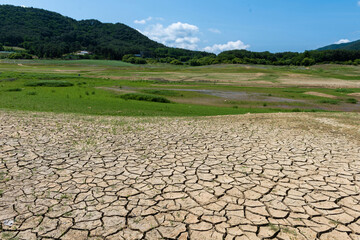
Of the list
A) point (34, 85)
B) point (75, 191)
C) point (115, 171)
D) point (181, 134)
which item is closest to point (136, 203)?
point (75, 191)

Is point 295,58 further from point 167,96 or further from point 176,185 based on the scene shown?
point 176,185

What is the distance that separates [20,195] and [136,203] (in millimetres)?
2540

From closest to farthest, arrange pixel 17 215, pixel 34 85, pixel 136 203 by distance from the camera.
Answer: pixel 17 215 < pixel 136 203 < pixel 34 85

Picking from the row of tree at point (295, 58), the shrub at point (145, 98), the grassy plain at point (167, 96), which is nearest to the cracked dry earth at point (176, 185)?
the grassy plain at point (167, 96)

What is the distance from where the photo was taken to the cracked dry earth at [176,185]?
14.7 ft

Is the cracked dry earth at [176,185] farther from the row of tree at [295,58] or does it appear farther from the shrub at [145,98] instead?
the row of tree at [295,58]

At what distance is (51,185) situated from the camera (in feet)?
19.8

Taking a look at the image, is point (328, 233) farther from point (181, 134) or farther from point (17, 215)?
point (181, 134)

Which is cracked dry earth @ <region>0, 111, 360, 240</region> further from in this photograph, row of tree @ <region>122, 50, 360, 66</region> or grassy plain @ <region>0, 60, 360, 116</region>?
row of tree @ <region>122, 50, 360, 66</region>

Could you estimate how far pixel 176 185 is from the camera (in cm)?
617

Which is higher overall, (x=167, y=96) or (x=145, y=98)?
(x=145, y=98)

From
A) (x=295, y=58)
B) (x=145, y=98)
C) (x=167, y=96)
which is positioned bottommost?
(x=167, y=96)

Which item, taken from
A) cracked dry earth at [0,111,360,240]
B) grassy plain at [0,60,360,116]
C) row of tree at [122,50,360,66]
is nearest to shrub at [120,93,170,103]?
grassy plain at [0,60,360,116]

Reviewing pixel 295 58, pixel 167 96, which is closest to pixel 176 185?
pixel 167 96
